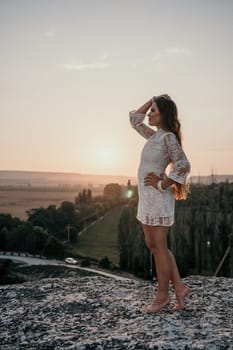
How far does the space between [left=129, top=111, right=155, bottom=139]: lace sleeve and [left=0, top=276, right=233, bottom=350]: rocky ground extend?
2096mm

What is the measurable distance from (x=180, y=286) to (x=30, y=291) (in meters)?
2.31

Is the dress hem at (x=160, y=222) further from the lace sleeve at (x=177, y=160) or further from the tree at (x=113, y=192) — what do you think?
the tree at (x=113, y=192)

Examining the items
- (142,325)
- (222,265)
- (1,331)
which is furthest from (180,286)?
(222,265)

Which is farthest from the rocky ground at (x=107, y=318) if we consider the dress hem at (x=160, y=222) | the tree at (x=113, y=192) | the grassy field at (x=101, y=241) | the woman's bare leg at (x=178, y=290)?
the tree at (x=113, y=192)

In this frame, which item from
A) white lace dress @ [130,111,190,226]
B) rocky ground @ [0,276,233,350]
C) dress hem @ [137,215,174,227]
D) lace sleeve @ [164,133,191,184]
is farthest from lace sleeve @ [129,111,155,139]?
rocky ground @ [0,276,233,350]

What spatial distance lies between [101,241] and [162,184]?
57.9 metres

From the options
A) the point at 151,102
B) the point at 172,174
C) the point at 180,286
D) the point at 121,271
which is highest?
the point at 151,102

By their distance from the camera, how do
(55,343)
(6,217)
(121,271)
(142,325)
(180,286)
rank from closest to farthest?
1. (55,343)
2. (142,325)
3. (180,286)
4. (121,271)
5. (6,217)

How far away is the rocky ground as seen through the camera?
448cm

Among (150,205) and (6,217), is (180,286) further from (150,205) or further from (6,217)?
(6,217)

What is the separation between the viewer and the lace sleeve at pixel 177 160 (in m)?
5.02

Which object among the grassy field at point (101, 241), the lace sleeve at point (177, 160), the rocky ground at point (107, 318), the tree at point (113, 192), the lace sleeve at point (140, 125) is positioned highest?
the tree at point (113, 192)

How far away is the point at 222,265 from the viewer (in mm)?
35125

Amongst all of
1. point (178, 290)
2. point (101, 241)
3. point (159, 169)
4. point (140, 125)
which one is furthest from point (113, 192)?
point (159, 169)
